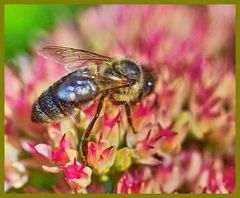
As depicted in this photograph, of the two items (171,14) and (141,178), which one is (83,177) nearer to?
(141,178)

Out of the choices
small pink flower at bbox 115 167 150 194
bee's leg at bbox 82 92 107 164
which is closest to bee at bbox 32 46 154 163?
bee's leg at bbox 82 92 107 164

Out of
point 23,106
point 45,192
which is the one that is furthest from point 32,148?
point 23,106

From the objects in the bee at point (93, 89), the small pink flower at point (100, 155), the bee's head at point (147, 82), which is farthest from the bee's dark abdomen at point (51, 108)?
the bee's head at point (147, 82)

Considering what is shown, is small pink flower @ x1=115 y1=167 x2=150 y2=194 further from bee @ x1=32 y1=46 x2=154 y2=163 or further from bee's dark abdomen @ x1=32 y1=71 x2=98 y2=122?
bee's dark abdomen @ x1=32 y1=71 x2=98 y2=122

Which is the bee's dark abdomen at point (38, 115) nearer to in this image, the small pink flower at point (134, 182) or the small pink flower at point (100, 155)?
the small pink flower at point (100, 155)

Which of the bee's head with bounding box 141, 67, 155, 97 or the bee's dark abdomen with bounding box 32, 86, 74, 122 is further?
the bee's head with bounding box 141, 67, 155, 97

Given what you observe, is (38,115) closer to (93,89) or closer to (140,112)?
(93,89)

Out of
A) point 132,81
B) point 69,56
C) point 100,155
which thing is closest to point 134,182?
point 100,155
